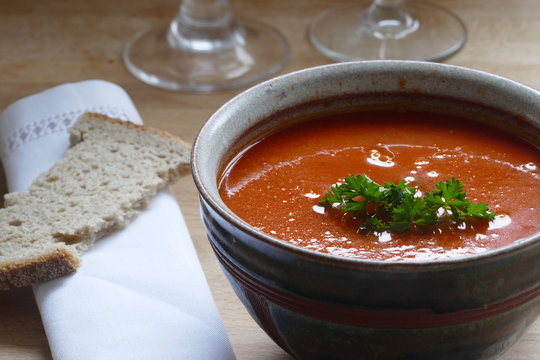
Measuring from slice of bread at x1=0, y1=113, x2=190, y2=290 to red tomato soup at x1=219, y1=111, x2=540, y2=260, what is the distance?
41 centimetres

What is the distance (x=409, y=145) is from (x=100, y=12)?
1829mm

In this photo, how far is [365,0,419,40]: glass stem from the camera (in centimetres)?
296

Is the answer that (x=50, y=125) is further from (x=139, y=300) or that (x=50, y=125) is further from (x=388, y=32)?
(x=388, y=32)

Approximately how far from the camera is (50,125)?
2.13m

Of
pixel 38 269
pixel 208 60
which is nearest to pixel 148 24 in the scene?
pixel 208 60

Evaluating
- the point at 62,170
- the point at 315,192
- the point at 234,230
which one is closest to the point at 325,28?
the point at 62,170

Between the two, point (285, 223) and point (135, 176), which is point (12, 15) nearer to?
point (135, 176)

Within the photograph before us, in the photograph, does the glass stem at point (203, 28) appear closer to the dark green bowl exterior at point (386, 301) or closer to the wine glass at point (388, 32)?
the wine glass at point (388, 32)

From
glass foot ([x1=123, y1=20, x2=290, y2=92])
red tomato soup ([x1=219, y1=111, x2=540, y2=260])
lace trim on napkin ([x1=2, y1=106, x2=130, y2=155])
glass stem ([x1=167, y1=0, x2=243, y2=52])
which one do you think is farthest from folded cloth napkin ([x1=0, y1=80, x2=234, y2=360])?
glass stem ([x1=167, y1=0, x2=243, y2=52])

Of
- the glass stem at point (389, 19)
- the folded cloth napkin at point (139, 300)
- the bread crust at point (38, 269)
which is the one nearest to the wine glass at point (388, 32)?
the glass stem at point (389, 19)

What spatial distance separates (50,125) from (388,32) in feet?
4.45

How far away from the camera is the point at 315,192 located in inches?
53.8

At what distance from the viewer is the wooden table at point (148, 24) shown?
235cm

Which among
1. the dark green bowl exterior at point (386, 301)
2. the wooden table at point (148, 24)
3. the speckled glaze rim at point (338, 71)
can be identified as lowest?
the wooden table at point (148, 24)
